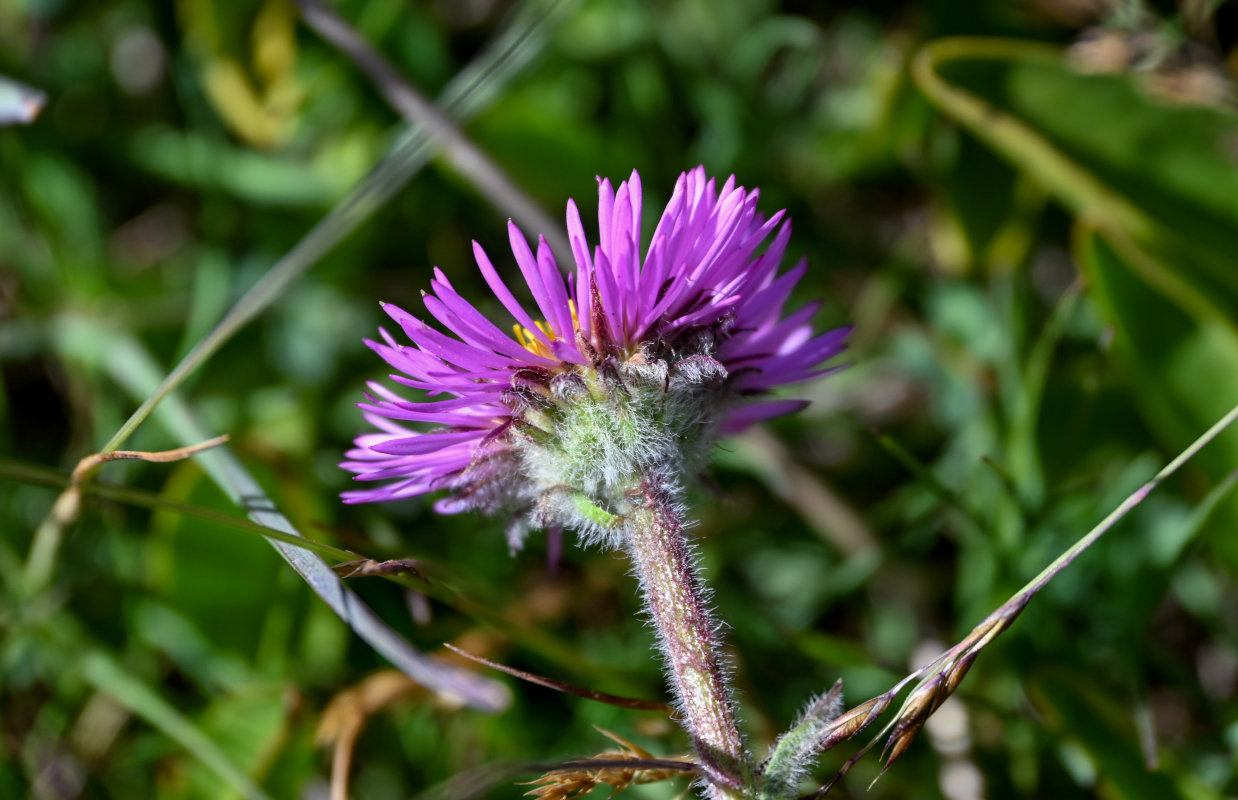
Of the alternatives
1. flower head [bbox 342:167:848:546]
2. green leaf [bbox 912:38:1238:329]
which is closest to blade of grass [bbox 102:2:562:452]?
flower head [bbox 342:167:848:546]

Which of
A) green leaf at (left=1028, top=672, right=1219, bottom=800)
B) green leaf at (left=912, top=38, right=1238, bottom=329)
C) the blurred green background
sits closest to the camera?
green leaf at (left=1028, top=672, right=1219, bottom=800)

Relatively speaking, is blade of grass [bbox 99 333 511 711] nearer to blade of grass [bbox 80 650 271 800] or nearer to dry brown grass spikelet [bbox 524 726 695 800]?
dry brown grass spikelet [bbox 524 726 695 800]

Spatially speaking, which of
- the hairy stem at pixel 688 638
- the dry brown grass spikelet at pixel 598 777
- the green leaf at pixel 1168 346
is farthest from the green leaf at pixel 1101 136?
the dry brown grass spikelet at pixel 598 777

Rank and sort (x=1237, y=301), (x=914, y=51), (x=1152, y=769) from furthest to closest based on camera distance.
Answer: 1. (x=914, y=51)
2. (x=1237, y=301)
3. (x=1152, y=769)

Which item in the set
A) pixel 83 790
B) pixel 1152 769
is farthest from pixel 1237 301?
pixel 83 790

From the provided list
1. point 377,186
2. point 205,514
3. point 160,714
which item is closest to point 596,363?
point 205,514

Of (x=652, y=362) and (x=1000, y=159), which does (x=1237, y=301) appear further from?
(x=652, y=362)

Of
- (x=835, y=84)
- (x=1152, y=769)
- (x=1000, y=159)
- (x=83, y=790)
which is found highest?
(x=835, y=84)

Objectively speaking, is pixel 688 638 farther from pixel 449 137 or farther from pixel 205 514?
pixel 449 137
